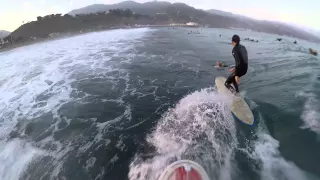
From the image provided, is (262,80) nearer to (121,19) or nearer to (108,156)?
(108,156)

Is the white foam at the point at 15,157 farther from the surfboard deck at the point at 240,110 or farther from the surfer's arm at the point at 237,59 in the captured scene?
the surfer's arm at the point at 237,59

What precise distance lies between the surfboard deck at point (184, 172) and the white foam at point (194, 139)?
1.04 metres

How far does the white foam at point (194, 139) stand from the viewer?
301 inches

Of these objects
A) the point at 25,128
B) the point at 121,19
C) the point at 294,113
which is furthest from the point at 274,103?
the point at 121,19

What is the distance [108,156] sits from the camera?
8.81 m

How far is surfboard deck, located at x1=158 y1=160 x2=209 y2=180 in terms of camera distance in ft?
20.3

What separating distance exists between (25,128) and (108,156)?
6.43 metres

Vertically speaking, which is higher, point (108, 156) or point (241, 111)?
point (241, 111)

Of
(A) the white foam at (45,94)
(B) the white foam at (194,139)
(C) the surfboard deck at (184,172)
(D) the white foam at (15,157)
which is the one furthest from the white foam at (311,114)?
(D) the white foam at (15,157)

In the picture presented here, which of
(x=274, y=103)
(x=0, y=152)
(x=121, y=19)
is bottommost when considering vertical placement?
(x=0, y=152)

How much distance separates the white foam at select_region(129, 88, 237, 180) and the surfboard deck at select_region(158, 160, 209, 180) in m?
1.04

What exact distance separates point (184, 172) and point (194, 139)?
9.43 ft

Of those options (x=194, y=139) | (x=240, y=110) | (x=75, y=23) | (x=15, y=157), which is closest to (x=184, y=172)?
(x=194, y=139)

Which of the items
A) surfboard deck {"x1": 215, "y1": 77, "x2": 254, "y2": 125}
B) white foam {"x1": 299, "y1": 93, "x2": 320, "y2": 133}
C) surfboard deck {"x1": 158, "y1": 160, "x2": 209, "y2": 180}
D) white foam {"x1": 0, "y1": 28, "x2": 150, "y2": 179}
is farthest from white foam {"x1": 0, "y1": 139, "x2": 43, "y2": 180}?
white foam {"x1": 299, "y1": 93, "x2": 320, "y2": 133}
